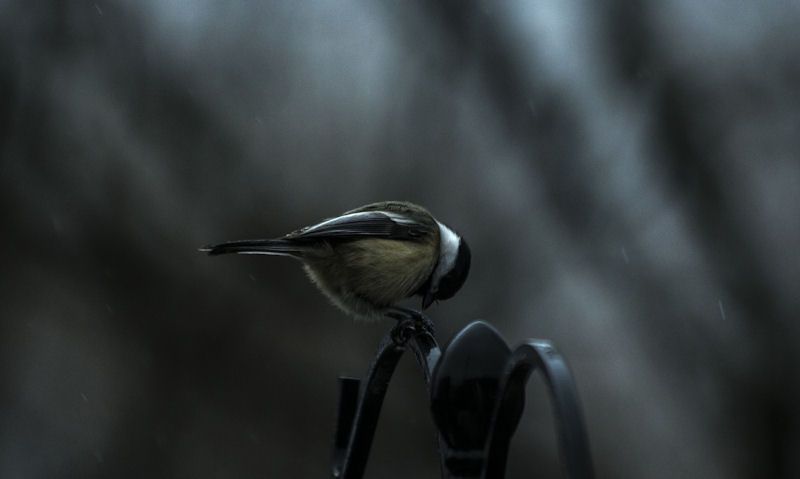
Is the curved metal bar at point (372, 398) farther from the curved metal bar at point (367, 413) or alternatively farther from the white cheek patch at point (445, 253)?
the white cheek patch at point (445, 253)

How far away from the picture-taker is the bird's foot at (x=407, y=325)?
2.07 m

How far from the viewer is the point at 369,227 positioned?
3.23 meters

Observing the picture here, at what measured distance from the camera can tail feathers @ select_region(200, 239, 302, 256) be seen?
254 centimetres

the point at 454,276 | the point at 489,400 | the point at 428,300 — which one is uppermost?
the point at 489,400

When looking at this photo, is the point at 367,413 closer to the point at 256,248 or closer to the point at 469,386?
the point at 469,386

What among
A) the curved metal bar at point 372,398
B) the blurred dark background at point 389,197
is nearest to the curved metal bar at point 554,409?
the curved metal bar at point 372,398

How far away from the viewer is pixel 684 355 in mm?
4922

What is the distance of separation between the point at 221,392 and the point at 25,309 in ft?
5.12

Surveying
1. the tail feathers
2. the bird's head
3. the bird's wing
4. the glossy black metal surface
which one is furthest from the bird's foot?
the glossy black metal surface

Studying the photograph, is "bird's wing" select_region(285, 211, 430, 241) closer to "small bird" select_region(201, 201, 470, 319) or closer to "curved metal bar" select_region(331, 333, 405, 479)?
"small bird" select_region(201, 201, 470, 319)

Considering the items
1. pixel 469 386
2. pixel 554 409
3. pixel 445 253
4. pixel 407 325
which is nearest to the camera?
pixel 554 409

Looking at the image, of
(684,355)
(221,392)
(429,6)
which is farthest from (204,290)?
(684,355)

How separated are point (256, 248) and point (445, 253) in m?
0.72

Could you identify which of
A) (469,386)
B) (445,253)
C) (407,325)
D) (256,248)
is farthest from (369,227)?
(469,386)
